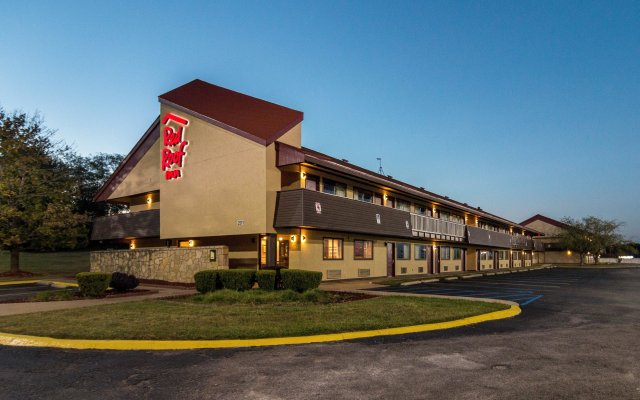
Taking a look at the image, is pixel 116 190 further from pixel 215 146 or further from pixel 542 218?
pixel 542 218

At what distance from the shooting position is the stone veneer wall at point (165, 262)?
65.1 ft

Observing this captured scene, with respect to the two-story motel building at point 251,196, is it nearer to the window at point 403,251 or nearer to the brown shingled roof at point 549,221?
the window at point 403,251

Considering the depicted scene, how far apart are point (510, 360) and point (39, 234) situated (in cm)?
3350

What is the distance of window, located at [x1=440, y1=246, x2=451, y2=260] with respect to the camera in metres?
38.9

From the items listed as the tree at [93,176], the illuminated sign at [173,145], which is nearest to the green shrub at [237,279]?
the illuminated sign at [173,145]

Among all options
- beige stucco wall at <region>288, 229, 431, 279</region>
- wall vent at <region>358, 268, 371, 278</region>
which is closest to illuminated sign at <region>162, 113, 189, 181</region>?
beige stucco wall at <region>288, 229, 431, 279</region>

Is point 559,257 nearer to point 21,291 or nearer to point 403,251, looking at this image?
point 403,251

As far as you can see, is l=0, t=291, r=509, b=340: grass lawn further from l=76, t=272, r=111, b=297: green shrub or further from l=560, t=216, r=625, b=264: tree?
l=560, t=216, r=625, b=264: tree

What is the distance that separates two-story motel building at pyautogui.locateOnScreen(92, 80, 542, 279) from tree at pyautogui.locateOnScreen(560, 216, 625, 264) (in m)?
55.5

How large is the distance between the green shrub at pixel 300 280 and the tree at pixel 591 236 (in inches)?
2932

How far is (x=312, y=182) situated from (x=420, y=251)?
15.0 metres

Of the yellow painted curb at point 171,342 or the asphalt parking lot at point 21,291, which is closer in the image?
the yellow painted curb at point 171,342

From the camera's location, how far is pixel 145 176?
97.3ft

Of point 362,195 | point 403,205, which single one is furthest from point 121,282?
point 403,205
